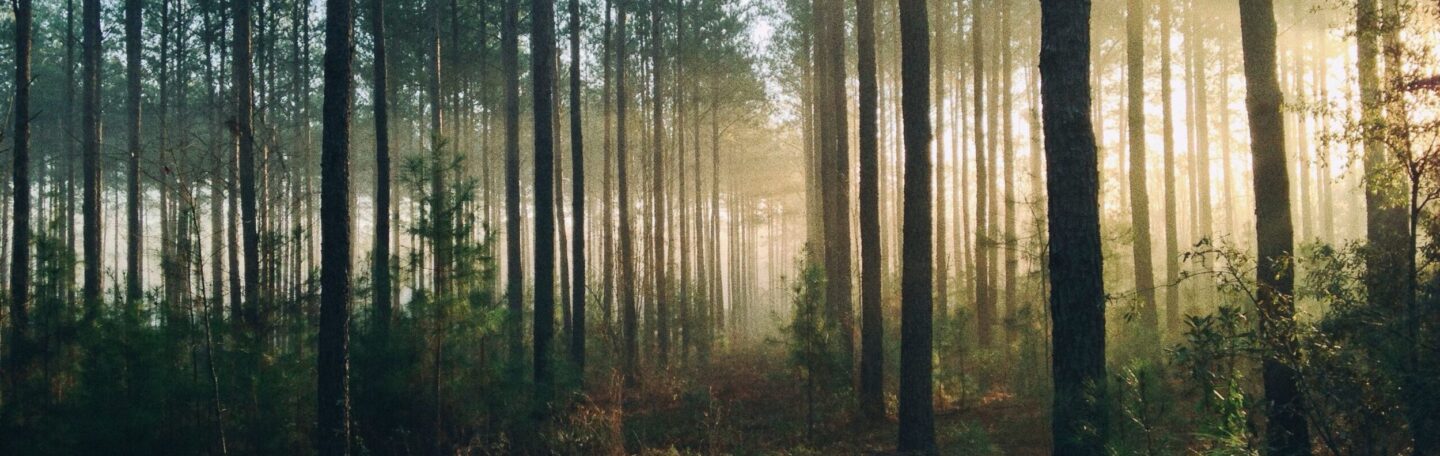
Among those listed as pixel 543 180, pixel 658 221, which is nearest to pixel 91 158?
pixel 543 180

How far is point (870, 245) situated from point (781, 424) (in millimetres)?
3060

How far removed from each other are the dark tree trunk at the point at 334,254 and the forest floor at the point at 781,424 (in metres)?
3.05

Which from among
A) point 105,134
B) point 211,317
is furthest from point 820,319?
point 105,134

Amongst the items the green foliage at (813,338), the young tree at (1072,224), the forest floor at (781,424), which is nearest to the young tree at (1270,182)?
the young tree at (1072,224)

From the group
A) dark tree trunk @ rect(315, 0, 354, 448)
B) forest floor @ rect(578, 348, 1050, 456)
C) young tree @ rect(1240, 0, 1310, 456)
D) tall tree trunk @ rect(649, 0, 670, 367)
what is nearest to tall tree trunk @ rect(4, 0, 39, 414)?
dark tree trunk @ rect(315, 0, 354, 448)

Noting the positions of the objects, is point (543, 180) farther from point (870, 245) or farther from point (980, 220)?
point (980, 220)

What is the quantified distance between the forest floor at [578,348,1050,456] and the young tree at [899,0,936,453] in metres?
0.54

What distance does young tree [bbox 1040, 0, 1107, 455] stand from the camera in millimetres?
6340

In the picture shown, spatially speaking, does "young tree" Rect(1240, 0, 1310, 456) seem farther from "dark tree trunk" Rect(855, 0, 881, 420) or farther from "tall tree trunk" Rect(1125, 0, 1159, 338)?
"tall tree trunk" Rect(1125, 0, 1159, 338)

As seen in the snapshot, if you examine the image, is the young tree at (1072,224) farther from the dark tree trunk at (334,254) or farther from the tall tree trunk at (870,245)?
the dark tree trunk at (334,254)

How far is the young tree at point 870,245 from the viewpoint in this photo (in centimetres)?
1127

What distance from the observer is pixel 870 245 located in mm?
11438

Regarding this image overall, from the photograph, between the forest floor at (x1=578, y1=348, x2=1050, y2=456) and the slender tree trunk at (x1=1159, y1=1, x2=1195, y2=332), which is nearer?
the forest floor at (x1=578, y1=348, x2=1050, y2=456)

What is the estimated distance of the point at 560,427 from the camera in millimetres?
11023
